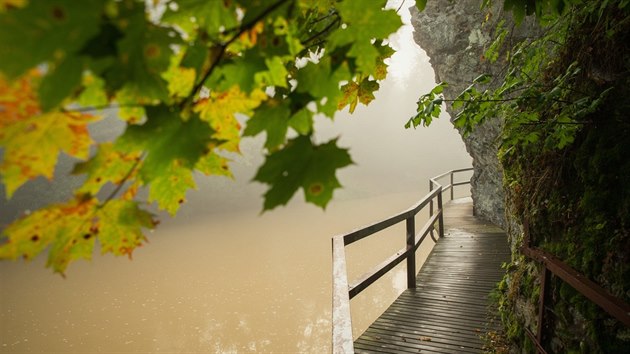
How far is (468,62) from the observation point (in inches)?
386

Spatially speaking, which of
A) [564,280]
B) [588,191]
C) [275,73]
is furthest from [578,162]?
[275,73]

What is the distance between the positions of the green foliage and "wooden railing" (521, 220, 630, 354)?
5.84 feet

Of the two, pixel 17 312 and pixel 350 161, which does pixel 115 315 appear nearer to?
pixel 17 312

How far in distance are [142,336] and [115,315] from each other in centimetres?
177

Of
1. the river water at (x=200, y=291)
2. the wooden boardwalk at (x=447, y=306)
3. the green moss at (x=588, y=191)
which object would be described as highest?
the green moss at (x=588, y=191)

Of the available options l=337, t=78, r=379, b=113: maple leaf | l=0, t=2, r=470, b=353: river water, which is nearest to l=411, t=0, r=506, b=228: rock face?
l=0, t=2, r=470, b=353: river water

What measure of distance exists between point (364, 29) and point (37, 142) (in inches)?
25.2

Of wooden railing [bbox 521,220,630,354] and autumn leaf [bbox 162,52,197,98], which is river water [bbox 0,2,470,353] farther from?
autumn leaf [bbox 162,52,197,98]

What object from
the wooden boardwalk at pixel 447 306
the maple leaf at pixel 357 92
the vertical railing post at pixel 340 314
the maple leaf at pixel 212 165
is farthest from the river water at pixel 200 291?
the maple leaf at pixel 212 165

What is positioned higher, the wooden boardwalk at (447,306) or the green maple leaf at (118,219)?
the green maple leaf at (118,219)

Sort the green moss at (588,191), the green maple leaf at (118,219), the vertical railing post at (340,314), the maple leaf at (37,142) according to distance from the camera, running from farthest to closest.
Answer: the green moss at (588,191) → the vertical railing post at (340,314) → the green maple leaf at (118,219) → the maple leaf at (37,142)

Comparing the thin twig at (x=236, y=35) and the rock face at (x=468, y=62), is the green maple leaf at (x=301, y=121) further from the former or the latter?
the rock face at (x=468, y=62)

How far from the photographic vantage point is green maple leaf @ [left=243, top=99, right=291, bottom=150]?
0.69 m

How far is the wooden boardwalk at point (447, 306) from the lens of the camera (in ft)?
12.7
